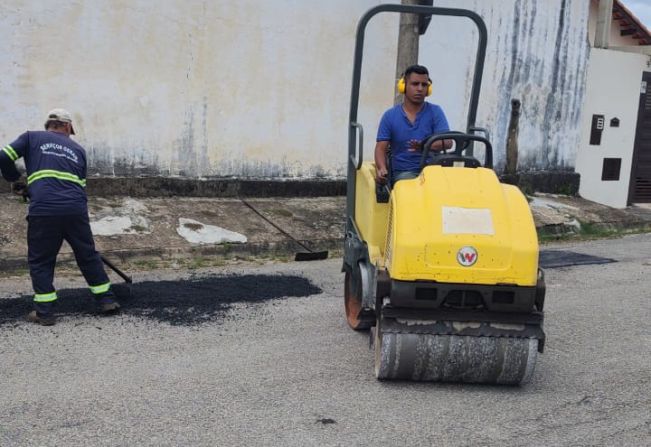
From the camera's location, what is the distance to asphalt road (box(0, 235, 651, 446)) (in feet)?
11.8

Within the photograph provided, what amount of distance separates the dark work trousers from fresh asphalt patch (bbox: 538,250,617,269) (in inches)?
199

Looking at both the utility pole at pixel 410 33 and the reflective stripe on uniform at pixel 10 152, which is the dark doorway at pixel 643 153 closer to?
the utility pole at pixel 410 33

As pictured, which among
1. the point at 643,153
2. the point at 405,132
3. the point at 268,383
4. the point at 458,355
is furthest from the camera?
the point at 643,153

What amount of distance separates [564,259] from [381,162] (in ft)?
15.2

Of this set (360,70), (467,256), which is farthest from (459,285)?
(360,70)

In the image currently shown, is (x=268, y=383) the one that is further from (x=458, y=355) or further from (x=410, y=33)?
(x=410, y=33)

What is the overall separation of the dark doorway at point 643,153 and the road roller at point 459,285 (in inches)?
411

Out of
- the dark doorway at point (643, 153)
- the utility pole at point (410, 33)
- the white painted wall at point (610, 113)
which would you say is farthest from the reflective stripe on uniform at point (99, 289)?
the dark doorway at point (643, 153)

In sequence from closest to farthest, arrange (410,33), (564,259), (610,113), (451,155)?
1. (451,155)
2. (410,33)
3. (564,259)
4. (610,113)

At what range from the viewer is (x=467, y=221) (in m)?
4.00

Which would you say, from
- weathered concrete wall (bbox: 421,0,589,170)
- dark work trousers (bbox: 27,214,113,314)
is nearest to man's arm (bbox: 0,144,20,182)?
dark work trousers (bbox: 27,214,113,314)

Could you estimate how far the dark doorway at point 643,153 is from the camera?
13328 millimetres

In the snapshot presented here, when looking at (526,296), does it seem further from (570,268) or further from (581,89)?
(581,89)

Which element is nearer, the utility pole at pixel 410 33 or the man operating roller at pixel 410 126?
the man operating roller at pixel 410 126
